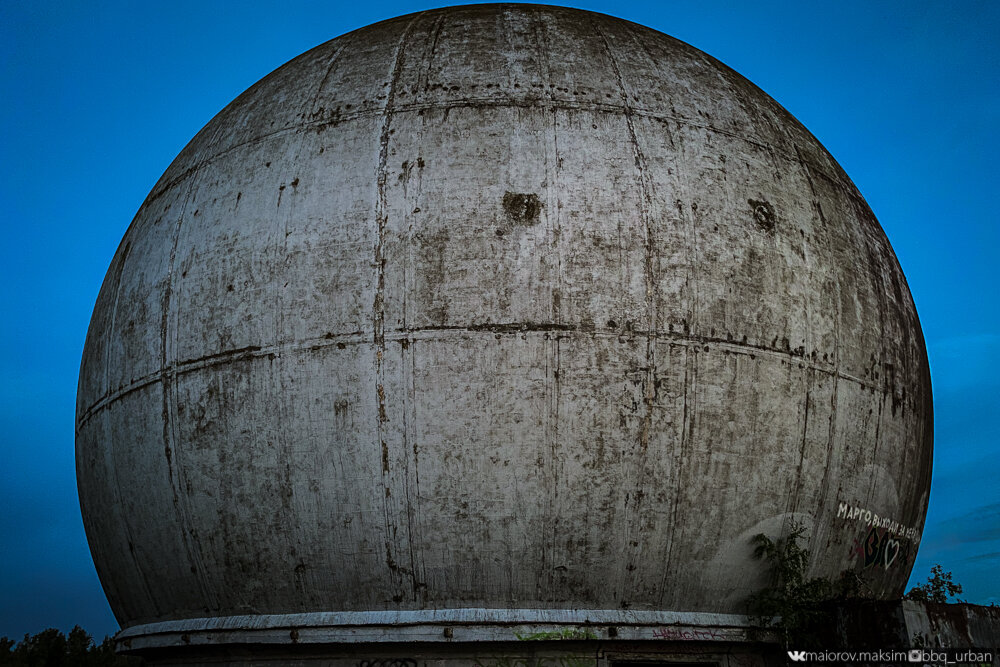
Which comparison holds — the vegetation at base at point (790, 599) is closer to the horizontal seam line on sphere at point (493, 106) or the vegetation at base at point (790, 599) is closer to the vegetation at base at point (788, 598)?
the vegetation at base at point (788, 598)

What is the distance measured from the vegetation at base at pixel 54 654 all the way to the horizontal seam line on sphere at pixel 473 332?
22.8 meters

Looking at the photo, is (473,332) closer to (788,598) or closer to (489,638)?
(489,638)

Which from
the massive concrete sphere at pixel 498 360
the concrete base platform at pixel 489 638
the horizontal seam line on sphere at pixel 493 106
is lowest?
the concrete base platform at pixel 489 638

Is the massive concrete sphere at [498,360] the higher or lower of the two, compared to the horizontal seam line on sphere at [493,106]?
lower

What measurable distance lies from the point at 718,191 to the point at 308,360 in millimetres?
3785

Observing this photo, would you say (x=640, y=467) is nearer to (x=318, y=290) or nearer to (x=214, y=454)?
(x=318, y=290)

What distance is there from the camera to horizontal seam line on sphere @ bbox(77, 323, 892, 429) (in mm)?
6980

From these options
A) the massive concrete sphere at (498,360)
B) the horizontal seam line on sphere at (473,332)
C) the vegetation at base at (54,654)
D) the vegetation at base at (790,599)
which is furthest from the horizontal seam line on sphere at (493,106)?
the vegetation at base at (54,654)

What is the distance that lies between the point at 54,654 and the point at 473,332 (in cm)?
2895

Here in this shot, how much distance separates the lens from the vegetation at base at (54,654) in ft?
92.7

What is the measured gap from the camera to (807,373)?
7566 mm

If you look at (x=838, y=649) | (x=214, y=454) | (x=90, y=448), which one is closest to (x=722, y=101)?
(x=838, y=649)

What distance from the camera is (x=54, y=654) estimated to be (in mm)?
29656

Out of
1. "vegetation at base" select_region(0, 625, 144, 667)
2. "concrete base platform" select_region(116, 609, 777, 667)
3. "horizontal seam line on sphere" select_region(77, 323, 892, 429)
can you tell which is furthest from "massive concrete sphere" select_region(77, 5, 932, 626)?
"vegetation at base" select_region(0, 625, 144, 667)
